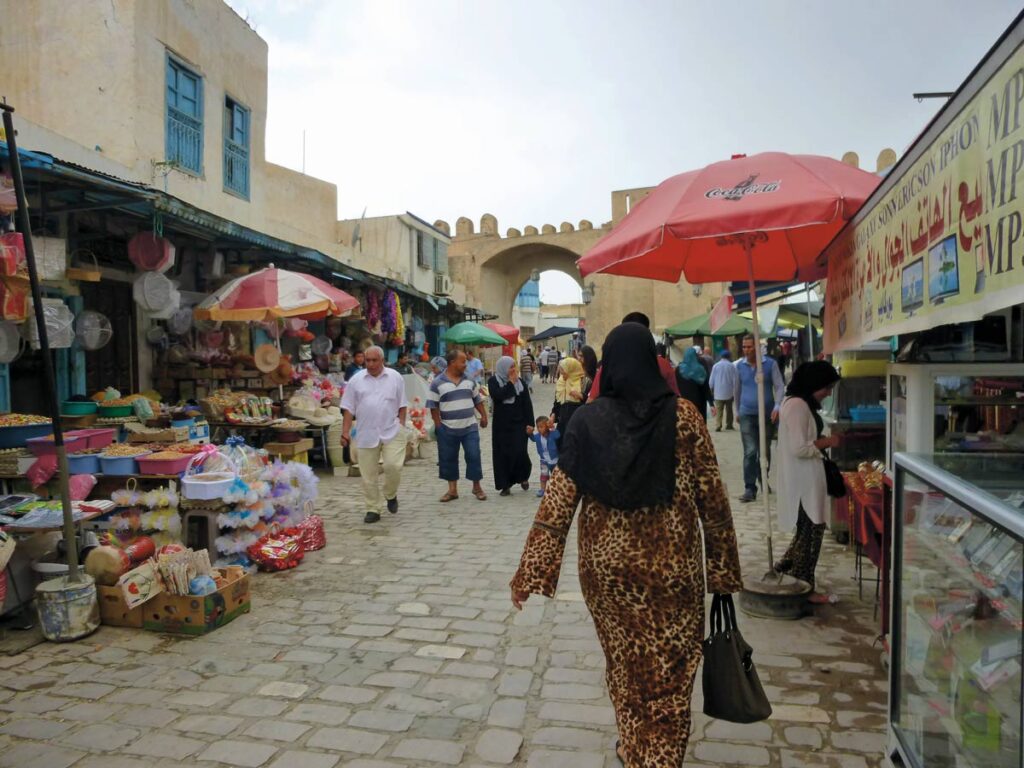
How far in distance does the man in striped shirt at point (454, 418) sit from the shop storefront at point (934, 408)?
5.19m

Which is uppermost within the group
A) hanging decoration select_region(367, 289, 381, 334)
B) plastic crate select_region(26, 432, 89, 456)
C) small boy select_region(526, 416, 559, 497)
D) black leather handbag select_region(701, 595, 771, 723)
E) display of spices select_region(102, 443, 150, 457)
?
hanging decoration select_region(367, 289, 381, 334)

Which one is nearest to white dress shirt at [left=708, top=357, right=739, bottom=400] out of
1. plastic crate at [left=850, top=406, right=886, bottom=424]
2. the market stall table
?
plastic crate at [left=850, top=406, right=886, bottom=424]

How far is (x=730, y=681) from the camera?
8.13ft

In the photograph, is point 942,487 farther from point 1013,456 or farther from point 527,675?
point 527,675

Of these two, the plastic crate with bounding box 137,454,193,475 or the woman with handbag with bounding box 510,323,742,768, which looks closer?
the woman with handbag with bounding box 510,323,742,768

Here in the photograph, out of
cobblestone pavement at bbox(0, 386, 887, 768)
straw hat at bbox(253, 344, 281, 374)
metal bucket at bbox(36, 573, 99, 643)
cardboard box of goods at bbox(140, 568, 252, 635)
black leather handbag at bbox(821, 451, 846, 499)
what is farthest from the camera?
straw hat at bbox(253, 344, 281, 374)

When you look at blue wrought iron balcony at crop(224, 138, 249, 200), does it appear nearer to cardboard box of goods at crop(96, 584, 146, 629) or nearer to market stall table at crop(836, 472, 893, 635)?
cardboard box of goods at crop(96, 584, 146, 629)

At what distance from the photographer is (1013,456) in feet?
9.95

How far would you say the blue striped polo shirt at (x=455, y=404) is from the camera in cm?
813

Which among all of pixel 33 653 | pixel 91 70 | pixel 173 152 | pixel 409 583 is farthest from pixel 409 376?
pixel 33 653

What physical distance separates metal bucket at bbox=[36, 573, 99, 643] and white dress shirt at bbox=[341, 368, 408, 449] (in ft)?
10.4

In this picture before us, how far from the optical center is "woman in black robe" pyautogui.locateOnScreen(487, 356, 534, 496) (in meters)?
8.40

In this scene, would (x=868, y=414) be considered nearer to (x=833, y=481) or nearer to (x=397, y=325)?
(x=833, y=481)

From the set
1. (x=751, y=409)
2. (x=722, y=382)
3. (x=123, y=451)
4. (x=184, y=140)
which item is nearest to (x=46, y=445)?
(x=123, y=451)
